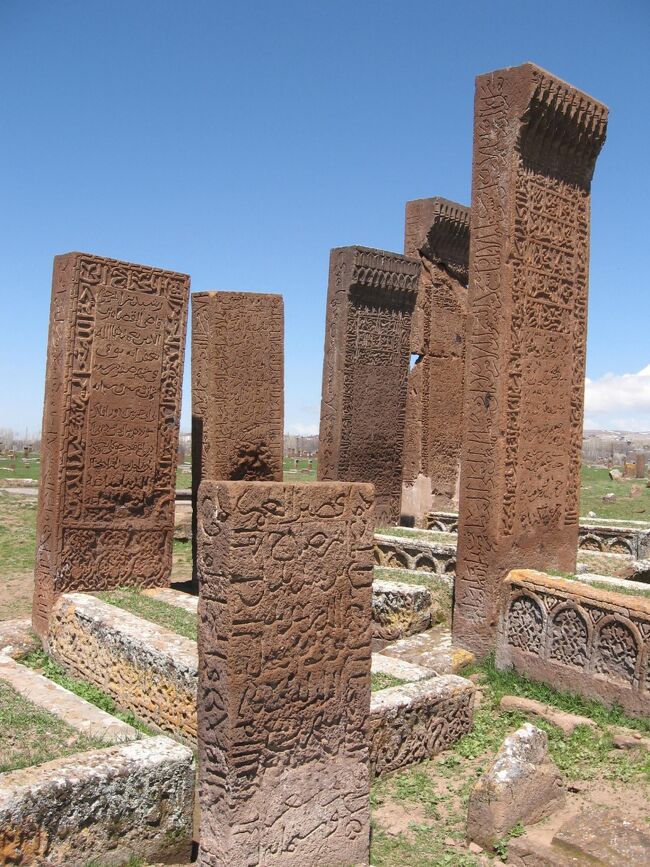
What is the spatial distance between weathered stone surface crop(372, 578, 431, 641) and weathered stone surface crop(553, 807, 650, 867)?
130 inches

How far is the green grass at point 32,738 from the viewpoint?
3.52 m

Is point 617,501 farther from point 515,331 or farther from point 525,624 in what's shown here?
point 525,624

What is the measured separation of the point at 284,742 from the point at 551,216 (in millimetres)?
4576

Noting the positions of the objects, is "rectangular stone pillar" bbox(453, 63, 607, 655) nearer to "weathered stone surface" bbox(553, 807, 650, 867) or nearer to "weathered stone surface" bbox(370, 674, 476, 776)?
"weathered stone surface" bbox(370, 674, 476, 776)

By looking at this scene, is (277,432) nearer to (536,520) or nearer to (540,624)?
(536,520)

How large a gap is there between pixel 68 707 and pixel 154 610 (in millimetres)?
1943

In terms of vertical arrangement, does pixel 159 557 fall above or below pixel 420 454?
below

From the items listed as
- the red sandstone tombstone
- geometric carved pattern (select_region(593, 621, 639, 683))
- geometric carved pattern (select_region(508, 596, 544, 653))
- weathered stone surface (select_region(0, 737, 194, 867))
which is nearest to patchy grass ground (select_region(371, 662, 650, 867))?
geometric carved pattern (select_region(593, 621, 639, 683))

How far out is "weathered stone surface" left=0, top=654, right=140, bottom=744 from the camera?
3.89m

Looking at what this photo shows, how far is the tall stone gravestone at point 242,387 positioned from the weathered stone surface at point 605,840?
4.18 m

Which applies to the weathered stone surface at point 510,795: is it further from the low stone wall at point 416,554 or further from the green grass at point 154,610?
the low stone wall at point 416,554

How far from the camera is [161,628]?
5457mm

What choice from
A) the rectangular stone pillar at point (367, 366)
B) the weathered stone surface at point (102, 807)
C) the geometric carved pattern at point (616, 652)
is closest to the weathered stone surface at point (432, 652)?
the geometric carved pattern at point (616, 652)

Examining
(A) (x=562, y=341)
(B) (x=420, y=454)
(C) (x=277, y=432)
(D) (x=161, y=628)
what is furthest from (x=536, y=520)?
(B) (x=420, y=454)
